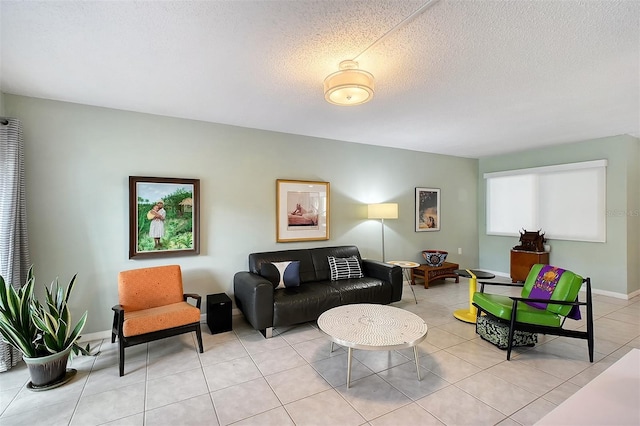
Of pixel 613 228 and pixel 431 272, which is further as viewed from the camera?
pixel 431 272

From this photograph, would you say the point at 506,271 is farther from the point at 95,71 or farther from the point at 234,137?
the point at 95,71

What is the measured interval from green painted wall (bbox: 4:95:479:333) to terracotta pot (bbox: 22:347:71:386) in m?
0.85

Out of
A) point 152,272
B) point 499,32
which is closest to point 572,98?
point 499,32

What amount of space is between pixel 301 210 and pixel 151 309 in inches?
87.9

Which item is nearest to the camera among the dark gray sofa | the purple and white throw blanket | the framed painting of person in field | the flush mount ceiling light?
the flush mount ceiling light

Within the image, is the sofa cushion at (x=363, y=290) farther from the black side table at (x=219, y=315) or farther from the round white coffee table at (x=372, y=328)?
the black side table at (x=219, y=315)

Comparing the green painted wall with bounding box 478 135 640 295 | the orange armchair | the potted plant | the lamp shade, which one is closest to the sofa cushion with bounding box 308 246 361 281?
the lamp shade

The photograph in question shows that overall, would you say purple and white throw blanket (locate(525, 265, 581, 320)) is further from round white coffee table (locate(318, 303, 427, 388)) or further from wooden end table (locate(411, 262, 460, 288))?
wooden end table (locate(411, 262, 460, 288))

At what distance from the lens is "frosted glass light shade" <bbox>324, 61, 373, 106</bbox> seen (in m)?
2.10

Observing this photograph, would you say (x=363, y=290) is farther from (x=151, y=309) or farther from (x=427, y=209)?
(x=427, y=209)

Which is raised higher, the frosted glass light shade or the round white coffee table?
the frosted glass light shade

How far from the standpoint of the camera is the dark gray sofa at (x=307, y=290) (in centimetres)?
312

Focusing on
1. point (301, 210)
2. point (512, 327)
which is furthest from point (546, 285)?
point (301, 210)

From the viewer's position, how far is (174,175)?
349 centimetres
